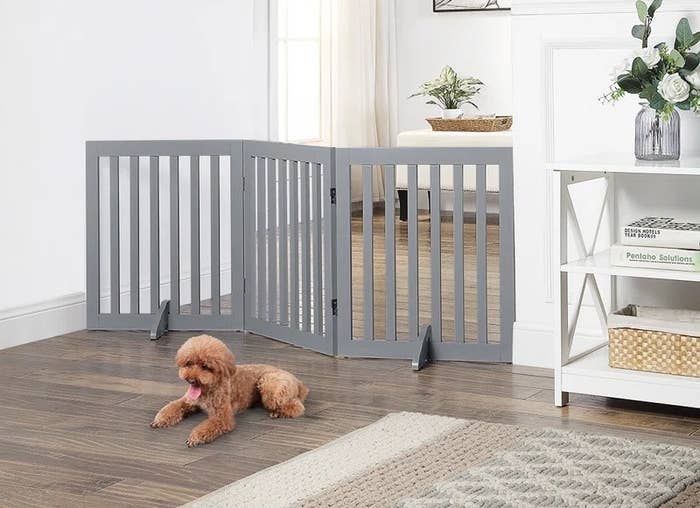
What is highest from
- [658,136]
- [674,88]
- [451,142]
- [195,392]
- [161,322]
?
[451,142]

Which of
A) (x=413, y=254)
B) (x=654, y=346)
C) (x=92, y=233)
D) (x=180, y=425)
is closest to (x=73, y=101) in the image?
(x=92, y=233)

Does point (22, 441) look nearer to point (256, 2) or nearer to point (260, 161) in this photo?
point (260, 161)

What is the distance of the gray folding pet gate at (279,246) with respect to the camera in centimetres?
372

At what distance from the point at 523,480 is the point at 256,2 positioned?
321 cm

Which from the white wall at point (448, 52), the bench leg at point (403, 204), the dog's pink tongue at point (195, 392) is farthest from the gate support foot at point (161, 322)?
the white wall at point (448, 52)

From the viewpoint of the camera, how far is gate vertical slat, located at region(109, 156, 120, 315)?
4.21 meters

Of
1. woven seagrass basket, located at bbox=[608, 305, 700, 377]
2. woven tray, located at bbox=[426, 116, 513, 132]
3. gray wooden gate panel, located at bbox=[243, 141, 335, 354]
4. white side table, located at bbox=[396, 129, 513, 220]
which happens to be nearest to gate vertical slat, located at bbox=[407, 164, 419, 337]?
gray wooden gate panel, located at bbox=[243, 141, 335, 354]

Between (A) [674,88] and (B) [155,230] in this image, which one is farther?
(B) [155,230]

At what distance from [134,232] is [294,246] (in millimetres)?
648

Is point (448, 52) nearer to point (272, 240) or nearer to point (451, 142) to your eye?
point (451, 142)

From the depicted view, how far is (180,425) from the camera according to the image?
9.98 feet

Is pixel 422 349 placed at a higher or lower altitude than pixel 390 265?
lower

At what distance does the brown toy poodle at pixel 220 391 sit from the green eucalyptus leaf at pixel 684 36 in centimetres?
133

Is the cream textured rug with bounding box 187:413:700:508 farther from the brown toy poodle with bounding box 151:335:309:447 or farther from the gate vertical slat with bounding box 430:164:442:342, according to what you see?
the gate vertical slat with bounding box 430:164:442:342
